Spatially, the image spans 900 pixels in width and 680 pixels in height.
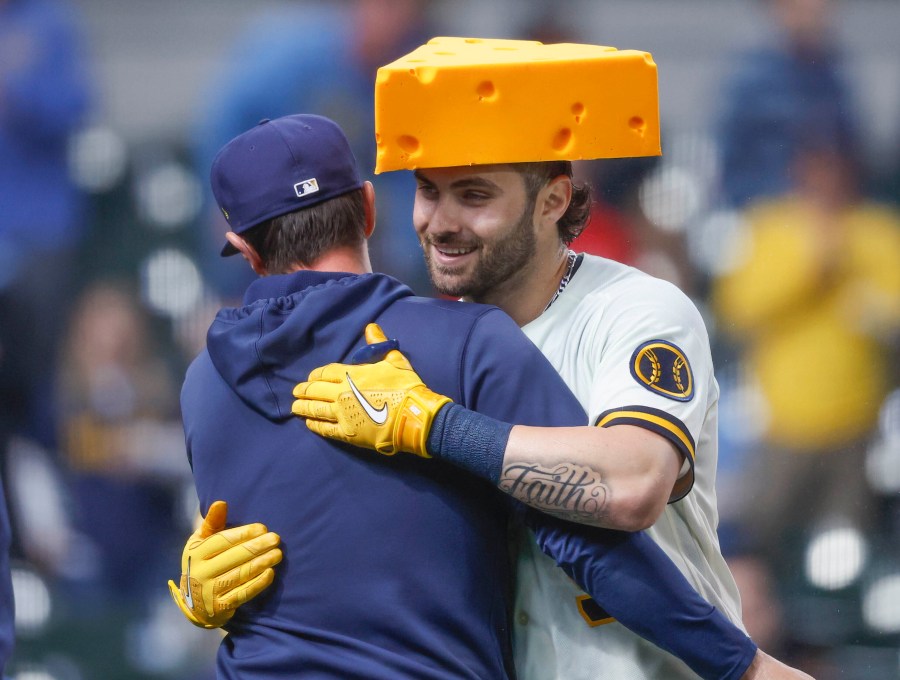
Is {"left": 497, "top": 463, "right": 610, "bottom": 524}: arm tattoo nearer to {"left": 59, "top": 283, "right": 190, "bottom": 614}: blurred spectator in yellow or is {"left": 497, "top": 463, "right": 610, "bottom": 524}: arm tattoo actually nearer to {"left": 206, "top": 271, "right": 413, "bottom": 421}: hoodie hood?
{"left": 206, "top": 271, "right": 413, "bottom": 421}: hoodie hood

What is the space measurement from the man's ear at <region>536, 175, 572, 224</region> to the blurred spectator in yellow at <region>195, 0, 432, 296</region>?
5.67 ft

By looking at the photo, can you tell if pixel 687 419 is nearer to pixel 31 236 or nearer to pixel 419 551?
pixel 419 551

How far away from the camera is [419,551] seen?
70.7 inches

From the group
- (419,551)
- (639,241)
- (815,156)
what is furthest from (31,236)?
(419,551)

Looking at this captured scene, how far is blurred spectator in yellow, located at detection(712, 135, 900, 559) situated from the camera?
148 inches

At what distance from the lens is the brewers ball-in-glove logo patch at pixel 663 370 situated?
6.05ft

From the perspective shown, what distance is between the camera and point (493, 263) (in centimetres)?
206

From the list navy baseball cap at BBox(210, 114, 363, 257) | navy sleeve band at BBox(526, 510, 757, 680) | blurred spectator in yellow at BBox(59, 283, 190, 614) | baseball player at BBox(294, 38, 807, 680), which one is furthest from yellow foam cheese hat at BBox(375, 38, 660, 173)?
blurred spectator in yellow at BBox(59, 283, 190, 614)

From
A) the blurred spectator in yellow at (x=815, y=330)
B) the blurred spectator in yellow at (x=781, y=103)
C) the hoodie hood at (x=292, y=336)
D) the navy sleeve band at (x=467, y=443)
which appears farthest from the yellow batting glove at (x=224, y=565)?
the blurred spectator in yellow at (x=781, y=103)

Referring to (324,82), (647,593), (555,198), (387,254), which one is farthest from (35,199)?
(647,593)

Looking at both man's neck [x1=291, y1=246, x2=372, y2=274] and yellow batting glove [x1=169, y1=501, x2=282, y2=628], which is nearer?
yellow batting glove [x1=169, y1=501, x2=282, y2=628]

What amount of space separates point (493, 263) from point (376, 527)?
19.9 inches

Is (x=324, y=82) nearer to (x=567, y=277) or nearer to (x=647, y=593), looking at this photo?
(x=567, y=277)

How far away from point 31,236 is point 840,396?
2.75 meters
